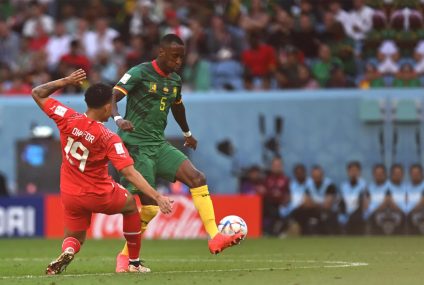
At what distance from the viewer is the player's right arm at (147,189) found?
33.4 ft

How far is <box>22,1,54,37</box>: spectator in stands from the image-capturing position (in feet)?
80.1

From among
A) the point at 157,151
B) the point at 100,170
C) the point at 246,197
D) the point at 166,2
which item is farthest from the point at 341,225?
the point at 100,170

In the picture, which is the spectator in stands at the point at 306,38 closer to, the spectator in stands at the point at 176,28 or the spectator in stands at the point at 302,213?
the spectator in stands at the point at 176,28

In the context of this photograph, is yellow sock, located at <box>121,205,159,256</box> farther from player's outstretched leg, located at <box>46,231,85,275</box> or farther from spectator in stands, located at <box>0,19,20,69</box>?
spectator in stands, located at <box>0,19,20,69</box>

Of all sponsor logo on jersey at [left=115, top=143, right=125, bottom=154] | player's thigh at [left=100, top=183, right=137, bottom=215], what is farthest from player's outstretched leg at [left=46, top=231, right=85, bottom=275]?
sponsor logo on jersey at [left=115, top=143, right=125, bottom=154]

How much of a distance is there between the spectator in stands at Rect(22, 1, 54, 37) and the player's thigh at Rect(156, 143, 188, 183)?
12.6 metres

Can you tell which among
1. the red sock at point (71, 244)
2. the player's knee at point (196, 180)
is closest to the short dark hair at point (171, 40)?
the player's knee at point (196, 180)

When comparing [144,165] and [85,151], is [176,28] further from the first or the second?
[85,151]

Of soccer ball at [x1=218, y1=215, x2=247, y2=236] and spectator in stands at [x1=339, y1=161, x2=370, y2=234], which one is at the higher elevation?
soccer ball at [x1=218, y1=215, x2=247, y2=236]

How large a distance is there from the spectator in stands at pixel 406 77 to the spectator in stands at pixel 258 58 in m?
2.43

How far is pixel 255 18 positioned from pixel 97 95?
13.2 metres

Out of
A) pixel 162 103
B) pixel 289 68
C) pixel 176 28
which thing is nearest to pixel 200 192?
pixel 162 103

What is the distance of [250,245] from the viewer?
17.9 m

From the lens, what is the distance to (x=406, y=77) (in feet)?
74.4
